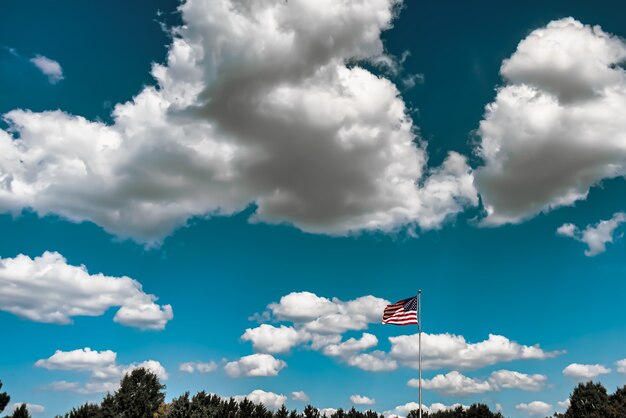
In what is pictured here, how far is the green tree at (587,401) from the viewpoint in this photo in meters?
91.7

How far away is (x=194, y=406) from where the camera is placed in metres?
78.8

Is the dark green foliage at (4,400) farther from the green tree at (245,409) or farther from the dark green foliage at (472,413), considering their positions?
the dark green foliage at (472,413)

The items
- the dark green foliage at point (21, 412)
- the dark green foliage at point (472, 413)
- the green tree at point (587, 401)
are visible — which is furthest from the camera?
the dark green foliage at point (472, 413)

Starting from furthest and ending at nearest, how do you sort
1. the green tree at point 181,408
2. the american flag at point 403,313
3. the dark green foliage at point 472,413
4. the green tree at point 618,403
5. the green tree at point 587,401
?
the dark green foliage at point 472,413 → the green tree at point 587,401 → the green tree at point 618,403 → the green tree at point 181,408 → the american flag at point 403,313

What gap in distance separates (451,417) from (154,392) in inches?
2527

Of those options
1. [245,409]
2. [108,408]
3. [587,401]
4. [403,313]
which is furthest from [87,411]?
[587,401]

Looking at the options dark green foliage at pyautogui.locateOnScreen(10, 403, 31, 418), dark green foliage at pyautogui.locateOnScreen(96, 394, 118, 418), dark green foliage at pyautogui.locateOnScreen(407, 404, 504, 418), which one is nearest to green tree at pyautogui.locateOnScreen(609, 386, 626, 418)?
dark green foliage at pyautogui.locateOnScreen(407, 404, 504, 418)

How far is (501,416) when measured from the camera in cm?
10281

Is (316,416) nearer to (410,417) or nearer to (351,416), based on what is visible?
(351,416)

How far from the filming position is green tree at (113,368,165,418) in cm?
7838

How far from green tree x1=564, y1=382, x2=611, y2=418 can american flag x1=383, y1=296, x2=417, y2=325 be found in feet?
240

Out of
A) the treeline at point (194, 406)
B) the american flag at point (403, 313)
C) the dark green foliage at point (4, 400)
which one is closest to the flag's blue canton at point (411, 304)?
the american flag at point (403, 313)

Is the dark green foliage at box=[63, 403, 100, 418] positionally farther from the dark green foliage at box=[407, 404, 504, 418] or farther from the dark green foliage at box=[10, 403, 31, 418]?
the dark green foliage at box=[407, 404, 504, 418]

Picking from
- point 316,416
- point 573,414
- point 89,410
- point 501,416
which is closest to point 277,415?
point 316,416
